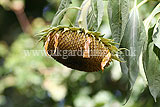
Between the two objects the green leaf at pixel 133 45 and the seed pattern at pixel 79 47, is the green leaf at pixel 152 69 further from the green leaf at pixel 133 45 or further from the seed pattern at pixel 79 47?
the seed pattern at pixel 79 47

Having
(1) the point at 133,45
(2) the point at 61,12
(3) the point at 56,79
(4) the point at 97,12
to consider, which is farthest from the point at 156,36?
(3) the point at 56,79

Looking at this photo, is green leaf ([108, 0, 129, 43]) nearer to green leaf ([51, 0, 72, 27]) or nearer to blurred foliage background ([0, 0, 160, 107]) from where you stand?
green leaf ([51, 0, 72, 27])

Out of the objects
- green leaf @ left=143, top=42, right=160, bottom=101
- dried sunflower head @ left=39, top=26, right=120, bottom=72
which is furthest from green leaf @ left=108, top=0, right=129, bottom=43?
green leaf @ left=143, top=42, right=160, bottom=101

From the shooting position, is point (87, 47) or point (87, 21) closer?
point (87, 47)

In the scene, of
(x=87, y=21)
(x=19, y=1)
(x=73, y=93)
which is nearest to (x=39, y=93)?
(x=73, y=93)

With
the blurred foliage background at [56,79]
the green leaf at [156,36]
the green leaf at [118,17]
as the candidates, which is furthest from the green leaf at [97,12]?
the blurred foliage background at [56,79]

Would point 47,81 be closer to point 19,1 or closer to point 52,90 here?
point 52,90

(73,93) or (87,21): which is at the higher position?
(87,21)
